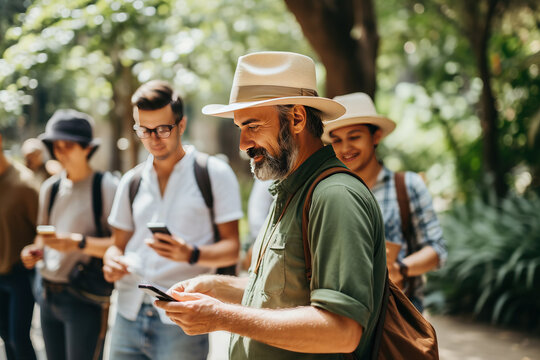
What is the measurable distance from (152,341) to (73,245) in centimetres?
94

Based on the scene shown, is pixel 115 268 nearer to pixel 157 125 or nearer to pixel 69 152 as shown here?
pixel 157 125

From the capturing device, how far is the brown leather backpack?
1.78 meters

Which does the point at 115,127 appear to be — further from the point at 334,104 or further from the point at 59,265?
the point at 334,104

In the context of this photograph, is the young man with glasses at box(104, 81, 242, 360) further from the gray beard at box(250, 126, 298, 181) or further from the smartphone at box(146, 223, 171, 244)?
the gray beard at box(250, 126, 298, 181)

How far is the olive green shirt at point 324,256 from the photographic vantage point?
1.59m

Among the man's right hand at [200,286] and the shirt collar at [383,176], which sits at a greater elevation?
the shirt collar at [383,176]

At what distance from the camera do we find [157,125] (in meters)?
3.03

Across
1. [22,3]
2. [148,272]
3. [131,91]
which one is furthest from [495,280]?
[131,91]

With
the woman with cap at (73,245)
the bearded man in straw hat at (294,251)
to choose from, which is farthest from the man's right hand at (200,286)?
the woman with cap at (73,245)

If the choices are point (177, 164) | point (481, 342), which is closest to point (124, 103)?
point (481, 342)

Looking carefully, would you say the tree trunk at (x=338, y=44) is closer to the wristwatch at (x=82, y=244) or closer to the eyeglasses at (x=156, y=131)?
the eyeglasses at (x=156, y=131)

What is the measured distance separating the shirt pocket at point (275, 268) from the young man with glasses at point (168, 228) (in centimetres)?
107

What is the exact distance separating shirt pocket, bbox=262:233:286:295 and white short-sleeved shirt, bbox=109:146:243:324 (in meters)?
1.18

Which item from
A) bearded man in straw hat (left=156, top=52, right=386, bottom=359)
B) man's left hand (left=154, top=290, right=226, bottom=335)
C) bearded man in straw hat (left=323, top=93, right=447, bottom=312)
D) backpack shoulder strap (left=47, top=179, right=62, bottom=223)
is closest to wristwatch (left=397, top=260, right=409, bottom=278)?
bearded man in straw hat (left=323, top=93, right=447, bottom=312)
